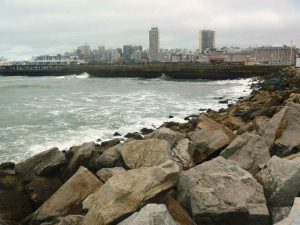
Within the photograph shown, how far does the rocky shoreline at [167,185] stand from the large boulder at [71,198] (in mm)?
12

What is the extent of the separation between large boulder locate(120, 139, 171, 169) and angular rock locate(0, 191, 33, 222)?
1527mm

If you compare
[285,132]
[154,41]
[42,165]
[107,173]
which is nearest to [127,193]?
[107,173]

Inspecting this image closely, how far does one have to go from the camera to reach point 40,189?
19.8ft

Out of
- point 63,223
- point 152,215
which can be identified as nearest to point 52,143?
point 63,223

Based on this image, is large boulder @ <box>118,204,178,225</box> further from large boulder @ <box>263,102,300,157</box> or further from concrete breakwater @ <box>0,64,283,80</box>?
concrete breakwater @ <box>0,64,283,80</box>

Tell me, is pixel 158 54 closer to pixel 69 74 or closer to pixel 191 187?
pixel 69 74

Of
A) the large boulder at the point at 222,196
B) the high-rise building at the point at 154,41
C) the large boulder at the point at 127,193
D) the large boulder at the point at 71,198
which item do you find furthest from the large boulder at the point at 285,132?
the high-rise building at the point at 154,41

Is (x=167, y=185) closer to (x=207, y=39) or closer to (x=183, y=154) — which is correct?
(x=183, y=154)

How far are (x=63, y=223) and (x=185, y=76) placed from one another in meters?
47.4

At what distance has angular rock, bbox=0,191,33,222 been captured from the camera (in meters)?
5.66

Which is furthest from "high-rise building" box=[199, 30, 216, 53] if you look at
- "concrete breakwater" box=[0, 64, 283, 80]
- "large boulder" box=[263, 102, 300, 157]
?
"large boulder" box=[263, 102, 300, 157]

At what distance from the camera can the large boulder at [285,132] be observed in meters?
6.45

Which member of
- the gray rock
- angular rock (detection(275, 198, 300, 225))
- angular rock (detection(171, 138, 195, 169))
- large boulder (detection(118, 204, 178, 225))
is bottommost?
the gray rock

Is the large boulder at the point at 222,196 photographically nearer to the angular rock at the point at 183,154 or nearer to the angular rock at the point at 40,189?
the angular rock at the point at 183,154
